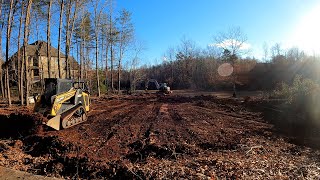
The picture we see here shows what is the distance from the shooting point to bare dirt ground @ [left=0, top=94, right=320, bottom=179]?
6.35m

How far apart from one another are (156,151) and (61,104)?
17.0 ft

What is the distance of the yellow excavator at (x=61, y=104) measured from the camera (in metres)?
10.8

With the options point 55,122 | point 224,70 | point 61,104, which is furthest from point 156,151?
point 224,70

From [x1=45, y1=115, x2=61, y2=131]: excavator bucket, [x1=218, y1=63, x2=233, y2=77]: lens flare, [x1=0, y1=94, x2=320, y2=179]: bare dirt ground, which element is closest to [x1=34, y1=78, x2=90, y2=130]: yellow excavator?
[x1=45, y1=115, x2=61, y2=131]: excavator bucket

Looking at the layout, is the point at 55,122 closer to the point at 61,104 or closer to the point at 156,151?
the point at 61,104

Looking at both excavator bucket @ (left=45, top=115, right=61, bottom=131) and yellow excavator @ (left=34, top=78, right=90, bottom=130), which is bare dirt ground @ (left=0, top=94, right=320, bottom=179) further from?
yellow excavator @ (left=34, top=78, right=90, bottom=130)

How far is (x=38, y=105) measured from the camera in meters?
11.6

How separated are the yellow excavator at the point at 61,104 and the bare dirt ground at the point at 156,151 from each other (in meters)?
0.40

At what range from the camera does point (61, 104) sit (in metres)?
11.3

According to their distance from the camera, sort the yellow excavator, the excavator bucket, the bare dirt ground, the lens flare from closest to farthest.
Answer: the bare dirt ground, the excavator bucket, the yellow excavator, the lens flare

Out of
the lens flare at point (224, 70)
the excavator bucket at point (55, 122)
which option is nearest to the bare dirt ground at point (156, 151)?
the excavator bucket at point (55, 122)

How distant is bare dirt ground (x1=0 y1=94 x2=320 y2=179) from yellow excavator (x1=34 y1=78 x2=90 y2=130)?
0.40 meters

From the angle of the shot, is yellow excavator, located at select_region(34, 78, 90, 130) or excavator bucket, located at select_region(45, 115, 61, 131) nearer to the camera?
excavator bucket, located at select_region(45, 115, 61, 131)

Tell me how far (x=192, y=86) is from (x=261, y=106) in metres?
40.4
